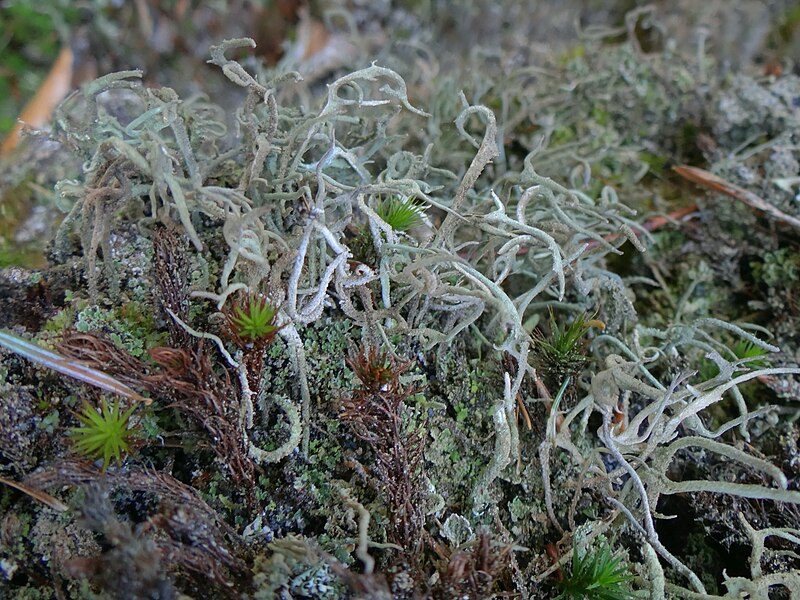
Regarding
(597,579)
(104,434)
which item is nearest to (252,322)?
(104,434)

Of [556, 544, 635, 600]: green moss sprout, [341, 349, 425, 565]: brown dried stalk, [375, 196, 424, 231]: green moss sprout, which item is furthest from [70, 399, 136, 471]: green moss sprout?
[556, 544, 635, 600]: green moss sprout

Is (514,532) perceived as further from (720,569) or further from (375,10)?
(375,10)

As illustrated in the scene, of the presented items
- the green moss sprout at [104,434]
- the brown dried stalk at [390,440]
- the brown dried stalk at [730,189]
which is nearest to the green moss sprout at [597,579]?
the brown dried stalk at [390,440]

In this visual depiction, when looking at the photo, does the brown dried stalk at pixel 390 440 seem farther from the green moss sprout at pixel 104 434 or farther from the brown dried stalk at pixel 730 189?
the brown dried stalk at pixel 730 189

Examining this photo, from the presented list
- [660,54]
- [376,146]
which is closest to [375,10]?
[660,54]

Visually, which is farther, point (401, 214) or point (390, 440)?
point (401, 214)

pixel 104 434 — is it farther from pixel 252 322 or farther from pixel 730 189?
pixel 730 189
